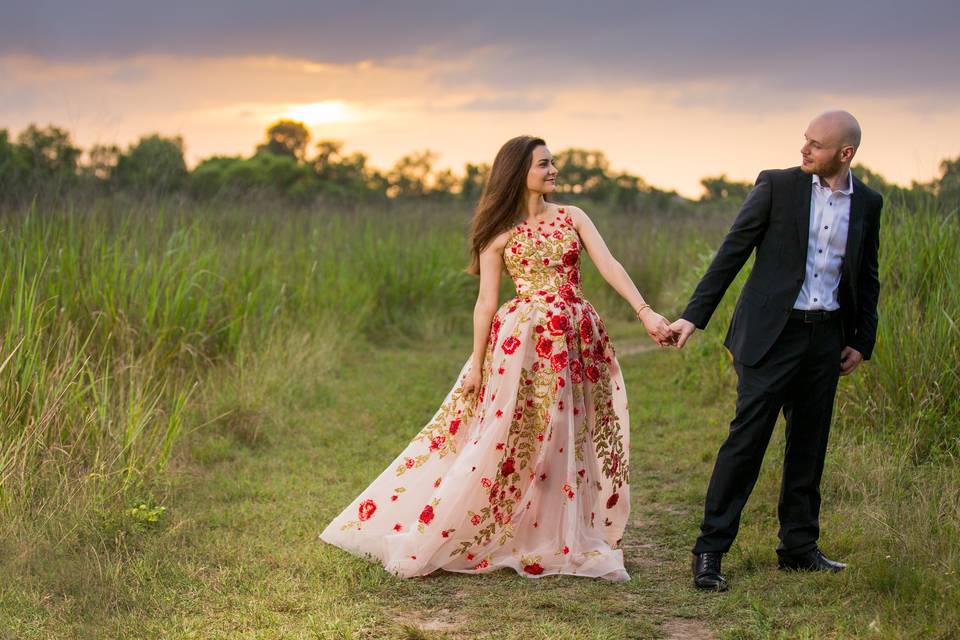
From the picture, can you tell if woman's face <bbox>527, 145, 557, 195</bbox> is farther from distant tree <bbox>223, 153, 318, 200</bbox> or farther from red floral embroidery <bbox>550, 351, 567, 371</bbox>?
distant tree <bbox>223, 153, 318, 200</bbox>

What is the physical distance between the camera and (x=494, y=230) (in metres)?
4.64

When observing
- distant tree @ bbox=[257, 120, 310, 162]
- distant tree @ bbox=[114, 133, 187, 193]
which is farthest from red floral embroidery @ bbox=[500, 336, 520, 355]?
distant tree @ bbox=[257, 120, 310, 162]

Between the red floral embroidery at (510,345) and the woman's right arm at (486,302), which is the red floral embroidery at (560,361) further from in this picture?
the woman's right arm at (486,302)

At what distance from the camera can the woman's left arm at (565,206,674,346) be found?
434 centimetres

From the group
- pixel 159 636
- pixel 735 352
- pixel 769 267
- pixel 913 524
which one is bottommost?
pixel 159 636

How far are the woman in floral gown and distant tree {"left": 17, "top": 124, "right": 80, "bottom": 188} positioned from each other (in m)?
4.31

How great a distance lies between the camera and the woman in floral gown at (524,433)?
443 centimetres

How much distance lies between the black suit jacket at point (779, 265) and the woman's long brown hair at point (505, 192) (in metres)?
0.97

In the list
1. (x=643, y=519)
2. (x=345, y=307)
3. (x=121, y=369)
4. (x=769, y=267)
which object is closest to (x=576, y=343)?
(x=769, y=267)

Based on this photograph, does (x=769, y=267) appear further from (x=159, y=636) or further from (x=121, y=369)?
(x=121, y=369)

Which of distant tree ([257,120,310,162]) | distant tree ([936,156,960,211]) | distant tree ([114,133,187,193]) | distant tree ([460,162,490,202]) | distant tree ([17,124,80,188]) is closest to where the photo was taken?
distant tree ([936,156,960,211])

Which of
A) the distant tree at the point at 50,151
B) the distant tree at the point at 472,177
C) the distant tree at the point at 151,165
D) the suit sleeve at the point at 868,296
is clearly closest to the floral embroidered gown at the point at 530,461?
the suit sleeve at the point at 868,296

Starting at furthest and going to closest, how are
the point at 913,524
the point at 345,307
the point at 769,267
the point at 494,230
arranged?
the point at 345,307 → the point at 494,230 → the point at 913,524 → the point at 769,267

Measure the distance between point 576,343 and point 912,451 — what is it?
210cm
